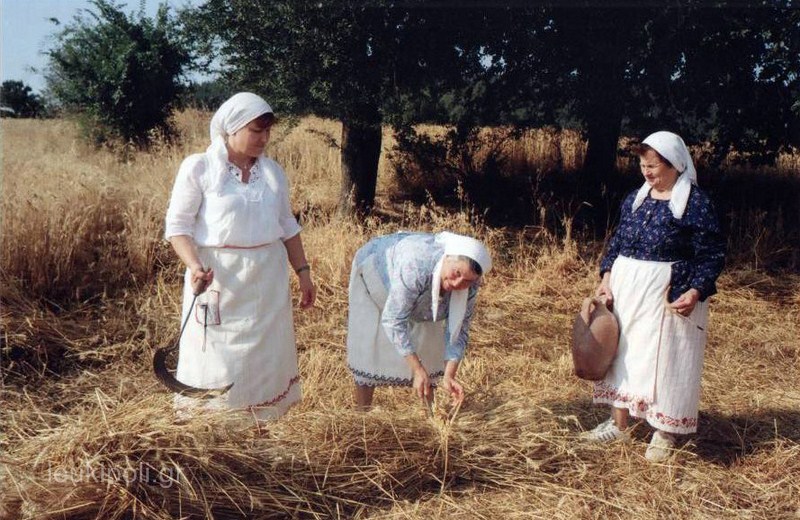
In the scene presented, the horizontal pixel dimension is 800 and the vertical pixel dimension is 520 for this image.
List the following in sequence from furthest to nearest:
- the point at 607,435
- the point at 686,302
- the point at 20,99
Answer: the point at 20,99 → the point at 607,435 → the point at 686,302

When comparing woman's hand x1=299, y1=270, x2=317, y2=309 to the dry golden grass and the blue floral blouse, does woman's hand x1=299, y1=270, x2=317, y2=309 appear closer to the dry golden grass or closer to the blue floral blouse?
the blue floral blouse

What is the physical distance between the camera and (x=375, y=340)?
3395 millimetres

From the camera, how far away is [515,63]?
7.66 m

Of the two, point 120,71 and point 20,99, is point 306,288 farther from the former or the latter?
point 20,99

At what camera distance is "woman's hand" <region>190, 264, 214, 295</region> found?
288 centimetres

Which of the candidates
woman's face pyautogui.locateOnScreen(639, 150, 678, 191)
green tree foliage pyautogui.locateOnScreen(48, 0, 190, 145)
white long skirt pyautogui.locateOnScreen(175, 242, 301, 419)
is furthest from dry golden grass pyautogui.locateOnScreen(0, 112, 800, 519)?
green tree foliage pyautogui.locateOnScreen(48, 0, 190, 145)

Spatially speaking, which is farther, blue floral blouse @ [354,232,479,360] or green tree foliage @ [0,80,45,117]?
green tree foliage @ [0,80,45,117]

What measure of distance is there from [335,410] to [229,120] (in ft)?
4.36

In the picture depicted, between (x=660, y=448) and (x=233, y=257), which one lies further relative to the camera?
(x=660, y=448)

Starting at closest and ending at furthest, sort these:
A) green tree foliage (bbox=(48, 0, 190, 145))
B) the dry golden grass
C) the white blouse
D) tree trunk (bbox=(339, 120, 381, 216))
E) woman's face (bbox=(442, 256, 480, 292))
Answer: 1. the dry golden grass
2. woman's face (bbox=(442, 256, 480, 292))
3. the white blouse
4. tree trunk (bbox=(339, 120, 381, 216))
5. green tree foliage (bbox=(48, 0, 190, 145))

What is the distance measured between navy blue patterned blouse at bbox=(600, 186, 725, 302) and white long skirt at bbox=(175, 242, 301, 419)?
167 cm

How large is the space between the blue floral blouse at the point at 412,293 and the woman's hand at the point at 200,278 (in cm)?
73

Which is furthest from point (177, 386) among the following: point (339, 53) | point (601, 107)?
point (601, 107)

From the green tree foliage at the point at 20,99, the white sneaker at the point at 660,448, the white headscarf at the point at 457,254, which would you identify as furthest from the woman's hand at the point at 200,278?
the green tree foliage at the point at 20,99
